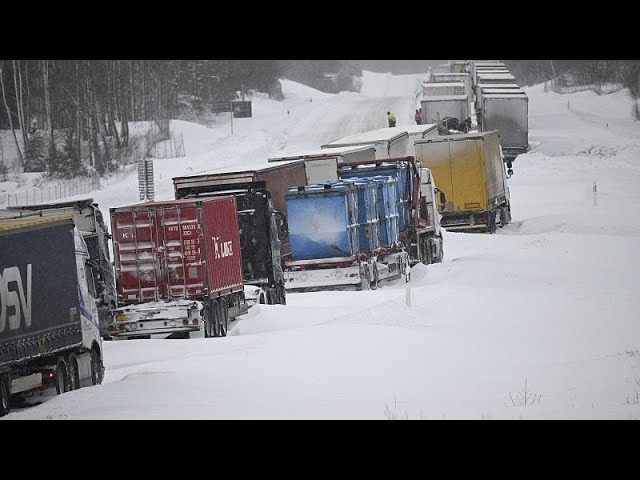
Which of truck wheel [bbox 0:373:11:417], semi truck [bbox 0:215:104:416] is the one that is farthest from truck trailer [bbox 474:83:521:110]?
truck wheel [bbox 0:373:11:417]

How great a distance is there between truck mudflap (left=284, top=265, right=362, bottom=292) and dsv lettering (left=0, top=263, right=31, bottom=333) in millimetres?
12635

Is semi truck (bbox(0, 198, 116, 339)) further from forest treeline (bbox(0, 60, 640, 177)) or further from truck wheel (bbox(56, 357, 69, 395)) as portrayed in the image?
forest treeline (bbox(0, 60, 640, 177))

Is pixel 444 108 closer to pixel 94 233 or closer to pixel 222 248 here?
pixel 222 248

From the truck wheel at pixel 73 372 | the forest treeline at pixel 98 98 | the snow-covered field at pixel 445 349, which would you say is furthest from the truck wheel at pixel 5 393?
the forest treeline at pixel 98 98

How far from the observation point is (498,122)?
66875mm

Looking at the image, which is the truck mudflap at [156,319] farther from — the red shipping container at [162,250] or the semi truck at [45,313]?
the semi truck at [45,313]

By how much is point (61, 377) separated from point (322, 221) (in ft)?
40.5

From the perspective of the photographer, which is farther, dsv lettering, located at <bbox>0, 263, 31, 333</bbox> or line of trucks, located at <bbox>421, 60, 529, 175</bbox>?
line of trucks, located at <bbox>421, 60, 529, 175</bbox>

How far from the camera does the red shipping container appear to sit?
26062 mm

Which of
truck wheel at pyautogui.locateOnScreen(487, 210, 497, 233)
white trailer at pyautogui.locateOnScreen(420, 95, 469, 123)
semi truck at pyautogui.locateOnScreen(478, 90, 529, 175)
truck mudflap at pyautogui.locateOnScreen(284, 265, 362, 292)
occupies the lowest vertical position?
truck mudflap at pyautogui.locateOnScreen(284, 265, 362, 292)

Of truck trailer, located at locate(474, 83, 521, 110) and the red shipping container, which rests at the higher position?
truck trailer, located at locate(474, 83, 521, 110)

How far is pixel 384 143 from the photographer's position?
151 feet

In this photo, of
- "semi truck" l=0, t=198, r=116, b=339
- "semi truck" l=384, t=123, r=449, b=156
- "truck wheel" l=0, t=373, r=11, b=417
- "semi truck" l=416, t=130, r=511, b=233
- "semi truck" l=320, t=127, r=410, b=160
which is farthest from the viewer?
"semi truck" l=384, t=123, r=449, b=156
